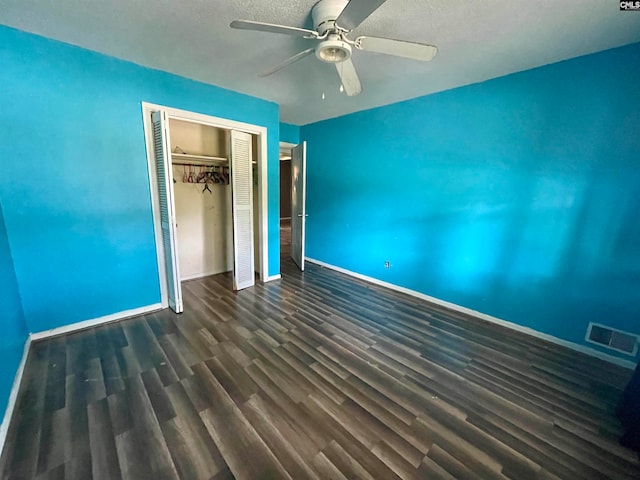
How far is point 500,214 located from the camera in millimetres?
2662

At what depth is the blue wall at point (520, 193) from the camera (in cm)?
206

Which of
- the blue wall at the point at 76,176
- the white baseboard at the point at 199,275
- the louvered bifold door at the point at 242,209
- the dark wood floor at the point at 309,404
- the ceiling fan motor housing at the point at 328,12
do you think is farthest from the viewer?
the white baseboard at the point at 199,275

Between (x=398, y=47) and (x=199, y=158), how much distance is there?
3.04m

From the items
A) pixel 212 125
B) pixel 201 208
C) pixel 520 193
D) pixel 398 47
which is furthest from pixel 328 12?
pixel 201 208

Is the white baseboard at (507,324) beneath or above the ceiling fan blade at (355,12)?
beneath

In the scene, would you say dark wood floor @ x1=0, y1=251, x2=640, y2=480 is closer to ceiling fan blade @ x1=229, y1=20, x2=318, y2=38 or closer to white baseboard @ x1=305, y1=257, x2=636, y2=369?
white baseboard @ x1=305, y1=257, x2=636, y2=369

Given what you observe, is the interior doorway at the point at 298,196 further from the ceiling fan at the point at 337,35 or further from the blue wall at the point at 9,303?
the blue wall at the point at 9,303

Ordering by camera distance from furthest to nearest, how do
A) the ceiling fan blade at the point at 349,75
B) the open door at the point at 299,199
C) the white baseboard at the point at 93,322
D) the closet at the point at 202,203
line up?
1. the open door at the point at 299,199
2. the closet at the point at 202,203
3. the white baseboard at the point at 93,322
4. the ceiling fan blade at the point at 349,75

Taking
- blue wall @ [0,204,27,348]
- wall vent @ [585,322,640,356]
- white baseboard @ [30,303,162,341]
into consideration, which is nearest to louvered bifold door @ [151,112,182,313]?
white baseboard @ [30,303,162,341]

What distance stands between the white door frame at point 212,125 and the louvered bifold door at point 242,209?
0.50 ft

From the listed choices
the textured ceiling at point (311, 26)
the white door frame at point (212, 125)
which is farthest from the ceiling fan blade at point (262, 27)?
the white door frame at point (212, 125)

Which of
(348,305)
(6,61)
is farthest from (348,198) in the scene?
(6,61)

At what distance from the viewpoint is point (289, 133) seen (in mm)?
4805

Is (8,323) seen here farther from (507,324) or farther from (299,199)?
(507,324)
